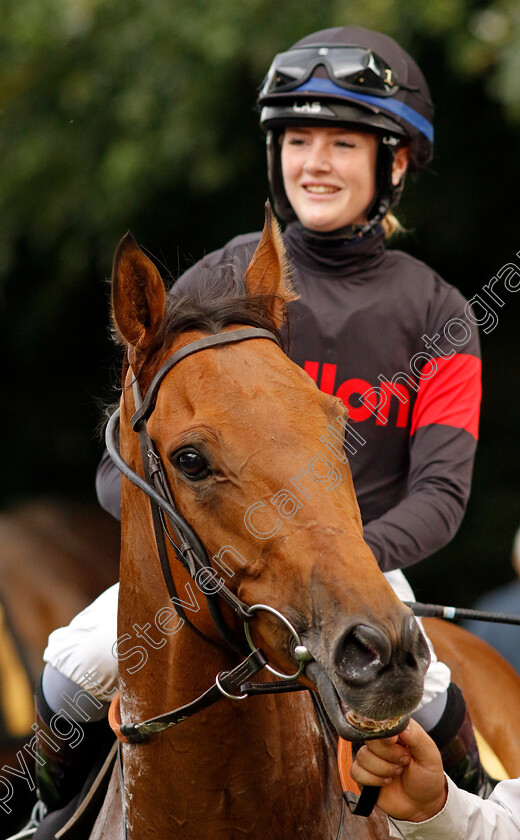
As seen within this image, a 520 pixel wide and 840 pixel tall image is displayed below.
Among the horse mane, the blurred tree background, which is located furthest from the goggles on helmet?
the blurred tree background

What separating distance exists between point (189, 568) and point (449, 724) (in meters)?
1.11

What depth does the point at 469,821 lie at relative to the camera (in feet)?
6.78

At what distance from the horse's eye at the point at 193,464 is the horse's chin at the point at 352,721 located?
47 cm

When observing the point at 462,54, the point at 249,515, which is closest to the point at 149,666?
the point at 249,515

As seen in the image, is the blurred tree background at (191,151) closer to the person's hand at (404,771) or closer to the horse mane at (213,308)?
the horse mane at (213,308)

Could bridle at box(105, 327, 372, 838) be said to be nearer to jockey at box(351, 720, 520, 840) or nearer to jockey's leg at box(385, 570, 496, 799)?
jockey at box(351, 720, 520, 840)

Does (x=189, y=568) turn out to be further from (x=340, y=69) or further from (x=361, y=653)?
(x=340, y=69)

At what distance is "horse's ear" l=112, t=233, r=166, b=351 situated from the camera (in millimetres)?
2240

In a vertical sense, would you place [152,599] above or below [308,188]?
below

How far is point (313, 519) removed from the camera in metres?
1.92

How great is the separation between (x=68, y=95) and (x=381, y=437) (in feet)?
13.1

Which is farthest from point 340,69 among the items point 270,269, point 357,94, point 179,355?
point 179,355

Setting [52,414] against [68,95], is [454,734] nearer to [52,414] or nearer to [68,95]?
[68,95]

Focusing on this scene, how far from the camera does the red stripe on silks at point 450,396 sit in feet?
9.81
